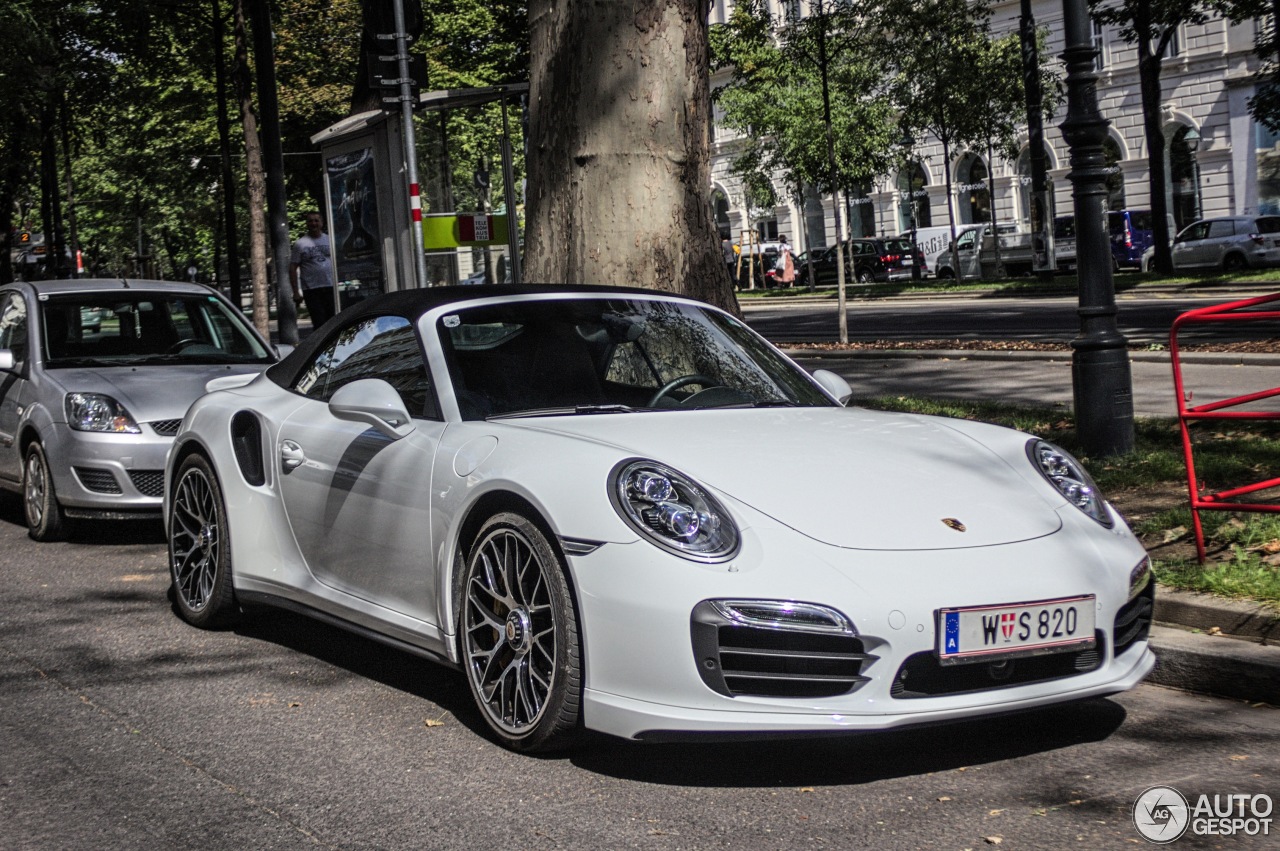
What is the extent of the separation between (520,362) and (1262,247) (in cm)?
3337

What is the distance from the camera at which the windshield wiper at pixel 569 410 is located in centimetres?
478

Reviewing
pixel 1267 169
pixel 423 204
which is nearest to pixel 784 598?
pixel 423 204

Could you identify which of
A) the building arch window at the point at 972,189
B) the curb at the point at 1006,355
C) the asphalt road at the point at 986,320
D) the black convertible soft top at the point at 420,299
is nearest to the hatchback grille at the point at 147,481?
the black convertible soft top at the point at 420,299

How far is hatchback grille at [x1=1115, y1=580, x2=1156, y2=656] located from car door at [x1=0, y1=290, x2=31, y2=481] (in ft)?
22.2

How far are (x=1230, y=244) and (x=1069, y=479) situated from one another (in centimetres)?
3332

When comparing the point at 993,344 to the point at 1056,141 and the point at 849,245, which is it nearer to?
the point at 849,245

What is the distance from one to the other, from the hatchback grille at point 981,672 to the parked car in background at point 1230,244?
32.4 meters

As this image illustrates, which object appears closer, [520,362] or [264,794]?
[264,794]

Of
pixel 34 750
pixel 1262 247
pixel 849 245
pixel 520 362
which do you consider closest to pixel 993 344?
pixel 520 362

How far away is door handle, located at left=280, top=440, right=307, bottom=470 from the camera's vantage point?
17.9 ft

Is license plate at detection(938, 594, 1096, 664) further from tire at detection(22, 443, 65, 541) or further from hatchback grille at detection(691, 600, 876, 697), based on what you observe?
tire at detection(22, 443, 65, 541)

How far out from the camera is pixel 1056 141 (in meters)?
51.6

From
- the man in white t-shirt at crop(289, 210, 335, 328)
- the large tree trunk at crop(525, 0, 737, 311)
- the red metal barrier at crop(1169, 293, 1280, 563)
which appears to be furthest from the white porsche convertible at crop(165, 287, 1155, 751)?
the man in white t-shirt at crop(289, 210, 335, 328)

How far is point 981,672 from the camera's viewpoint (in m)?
3.90
